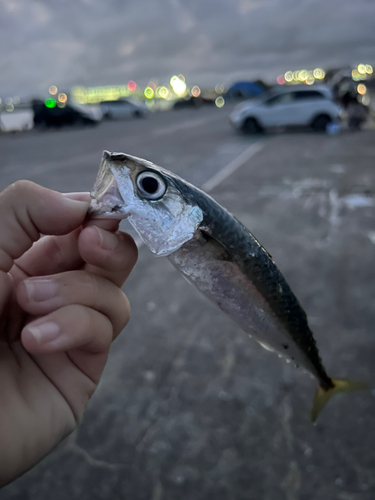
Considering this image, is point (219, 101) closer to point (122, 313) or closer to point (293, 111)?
point (293, 111)

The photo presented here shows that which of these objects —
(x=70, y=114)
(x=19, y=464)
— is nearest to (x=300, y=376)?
(x=19, y=464)

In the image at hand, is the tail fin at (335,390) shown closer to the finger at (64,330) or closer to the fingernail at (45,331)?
the finger at (64,330)

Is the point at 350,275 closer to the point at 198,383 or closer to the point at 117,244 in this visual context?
the point at 198,383

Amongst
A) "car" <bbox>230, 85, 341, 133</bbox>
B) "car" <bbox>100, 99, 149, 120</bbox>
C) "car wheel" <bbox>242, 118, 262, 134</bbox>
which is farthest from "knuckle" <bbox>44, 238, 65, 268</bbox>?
"car" <bbox>100, 99, 149, 120</bbox>

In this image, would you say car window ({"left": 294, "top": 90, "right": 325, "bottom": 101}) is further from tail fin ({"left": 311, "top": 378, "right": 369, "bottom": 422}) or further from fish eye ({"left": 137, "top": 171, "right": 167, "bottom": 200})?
fish eye ({"left": 137, "top": 171, "right": 167, "bottom": 200})

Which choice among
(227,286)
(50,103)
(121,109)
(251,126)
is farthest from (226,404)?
(121,109)

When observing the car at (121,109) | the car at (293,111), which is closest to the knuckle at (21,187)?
the car at (293,111)
